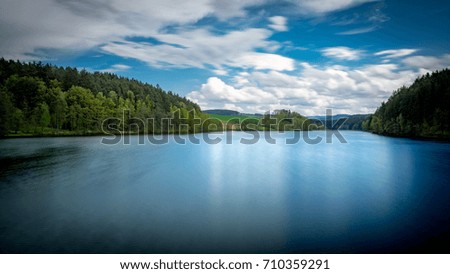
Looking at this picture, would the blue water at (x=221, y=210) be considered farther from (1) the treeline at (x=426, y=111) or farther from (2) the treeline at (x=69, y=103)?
(1) the treeline at (x=426, y=111)

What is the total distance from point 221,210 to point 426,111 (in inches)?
1264

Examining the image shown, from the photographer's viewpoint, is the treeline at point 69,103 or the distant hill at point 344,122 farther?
the distant hill at point 344,122

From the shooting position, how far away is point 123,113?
124 ft

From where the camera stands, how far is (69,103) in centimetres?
3353

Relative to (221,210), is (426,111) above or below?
above

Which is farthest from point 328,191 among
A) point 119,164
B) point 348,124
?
point 348,124

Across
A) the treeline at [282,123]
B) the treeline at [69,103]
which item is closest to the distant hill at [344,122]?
the treeline at [282,123]

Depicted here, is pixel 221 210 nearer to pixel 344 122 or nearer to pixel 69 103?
pixel 69 103

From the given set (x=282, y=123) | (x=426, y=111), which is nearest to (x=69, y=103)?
(x=426, y=111)

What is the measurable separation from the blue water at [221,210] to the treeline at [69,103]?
17.1 metres

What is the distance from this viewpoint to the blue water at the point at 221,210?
4477 mm

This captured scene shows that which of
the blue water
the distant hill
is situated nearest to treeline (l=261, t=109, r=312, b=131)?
the distant hill

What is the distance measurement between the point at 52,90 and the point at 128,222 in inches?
1281

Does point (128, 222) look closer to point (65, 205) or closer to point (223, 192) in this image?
point (65, 205)
